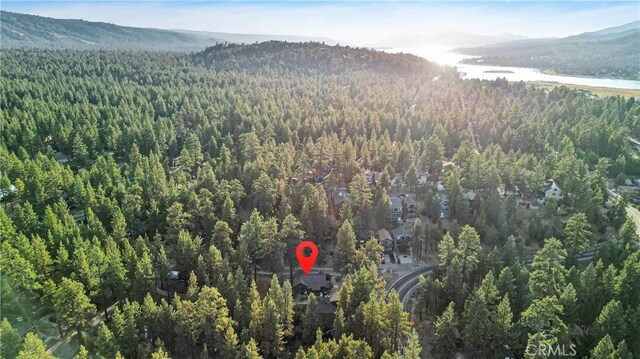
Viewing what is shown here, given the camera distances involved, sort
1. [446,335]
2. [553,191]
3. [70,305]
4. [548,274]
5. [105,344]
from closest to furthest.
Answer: [105,344] → [70,305] → [446,335] → [548,274] → [553,191]

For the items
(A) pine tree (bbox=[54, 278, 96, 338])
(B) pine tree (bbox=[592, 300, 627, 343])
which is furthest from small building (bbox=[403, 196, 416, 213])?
(A) pine tree (bbox=[54, 278, 96, 338])

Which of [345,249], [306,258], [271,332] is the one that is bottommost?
[306,258]

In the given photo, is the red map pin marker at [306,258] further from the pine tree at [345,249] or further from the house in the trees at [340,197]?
the house in the trees at [340,197]

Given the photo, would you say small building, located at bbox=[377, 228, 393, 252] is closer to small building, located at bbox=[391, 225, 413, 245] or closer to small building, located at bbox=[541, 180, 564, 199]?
small building, located at bbox=[391, 225, 413, 245]

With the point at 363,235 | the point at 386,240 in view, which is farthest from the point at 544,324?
the point at 363,235

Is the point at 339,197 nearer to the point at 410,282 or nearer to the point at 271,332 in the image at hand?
the point at 410,282

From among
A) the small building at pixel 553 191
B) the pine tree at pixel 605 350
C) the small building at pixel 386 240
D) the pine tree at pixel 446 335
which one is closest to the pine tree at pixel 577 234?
the small building at pixel 553 191
